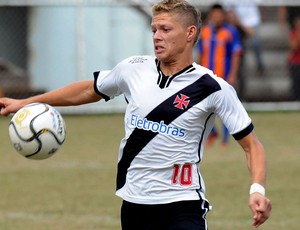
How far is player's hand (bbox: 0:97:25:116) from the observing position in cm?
638

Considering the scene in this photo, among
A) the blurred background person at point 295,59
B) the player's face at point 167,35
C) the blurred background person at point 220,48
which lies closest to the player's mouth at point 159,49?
the player's face at point 167,35

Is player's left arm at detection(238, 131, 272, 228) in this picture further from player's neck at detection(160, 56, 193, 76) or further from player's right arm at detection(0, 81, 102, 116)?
player's right arm at detection(0, 81, 102, 116)

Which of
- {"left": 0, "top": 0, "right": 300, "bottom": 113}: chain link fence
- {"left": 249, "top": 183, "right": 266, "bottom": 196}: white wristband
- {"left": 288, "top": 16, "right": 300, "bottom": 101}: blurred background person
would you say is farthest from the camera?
{"left": 288, "top": 16, "right": 300, "bottom": 101}: blurred background person

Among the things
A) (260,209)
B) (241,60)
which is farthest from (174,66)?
(241,60)

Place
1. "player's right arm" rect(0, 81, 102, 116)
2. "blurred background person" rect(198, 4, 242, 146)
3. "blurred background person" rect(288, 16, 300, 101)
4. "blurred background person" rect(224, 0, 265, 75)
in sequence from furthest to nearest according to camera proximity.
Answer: "blurred background person" rect(288, 16, 300, 101), "blurred background person" rect(224, 0, 265, 75), "blurred background person" rect(198, 4, 242, 146), "player's right arm" rect(0, 81, 102, 116)

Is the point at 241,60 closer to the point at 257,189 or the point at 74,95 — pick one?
the point at 74,95

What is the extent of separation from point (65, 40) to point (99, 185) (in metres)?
8.42

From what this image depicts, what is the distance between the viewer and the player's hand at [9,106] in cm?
638

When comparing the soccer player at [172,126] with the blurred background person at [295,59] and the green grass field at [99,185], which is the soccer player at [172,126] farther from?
the blurred background person at [295,59]

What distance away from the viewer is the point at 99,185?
11492 millimetres

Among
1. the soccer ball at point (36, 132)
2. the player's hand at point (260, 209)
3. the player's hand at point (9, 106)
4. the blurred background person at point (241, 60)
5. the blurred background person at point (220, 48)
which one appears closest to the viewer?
the player's hand at point (260, 209)

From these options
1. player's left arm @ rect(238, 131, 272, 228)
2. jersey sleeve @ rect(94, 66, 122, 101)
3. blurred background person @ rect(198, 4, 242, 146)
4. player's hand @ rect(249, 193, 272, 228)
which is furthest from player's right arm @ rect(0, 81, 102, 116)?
blurred background person @ rect(198, 4, 242, 146)

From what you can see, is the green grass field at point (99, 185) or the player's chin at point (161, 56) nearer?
the player's chin at point (161, 56)

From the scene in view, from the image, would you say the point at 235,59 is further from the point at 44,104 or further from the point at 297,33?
the point at 44,104
